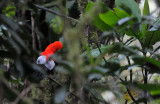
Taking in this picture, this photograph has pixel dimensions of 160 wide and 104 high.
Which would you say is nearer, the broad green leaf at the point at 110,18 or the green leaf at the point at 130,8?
the green leaf at the point at 130,8

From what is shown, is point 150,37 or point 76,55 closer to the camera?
point 76,55

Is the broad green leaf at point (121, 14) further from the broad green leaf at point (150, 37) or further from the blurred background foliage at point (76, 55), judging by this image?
the broad green leaf at point (150, 37)

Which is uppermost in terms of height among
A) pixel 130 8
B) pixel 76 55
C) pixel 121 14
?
pixel 121 14

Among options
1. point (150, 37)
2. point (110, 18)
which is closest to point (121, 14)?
point (110, 18)

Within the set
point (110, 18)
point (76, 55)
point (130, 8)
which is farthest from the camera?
point (110, 18)

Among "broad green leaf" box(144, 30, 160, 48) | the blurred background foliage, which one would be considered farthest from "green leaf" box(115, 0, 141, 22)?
"broad green leaf" box(144, 30, 160, 48)

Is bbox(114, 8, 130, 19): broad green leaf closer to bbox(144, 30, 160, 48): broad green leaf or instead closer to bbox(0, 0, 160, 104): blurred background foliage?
bbox(0, 0, 160, 104): blurred background foliage

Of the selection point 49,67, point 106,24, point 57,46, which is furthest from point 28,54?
point 57,46

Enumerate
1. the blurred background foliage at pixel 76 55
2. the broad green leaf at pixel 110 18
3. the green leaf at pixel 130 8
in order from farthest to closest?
1. the broad green leaf at pixel 110 18
2. the green leaf at pixel 130 8
3. the blurred background foliage at pixel 76 55

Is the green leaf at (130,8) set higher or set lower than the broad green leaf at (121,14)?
lower

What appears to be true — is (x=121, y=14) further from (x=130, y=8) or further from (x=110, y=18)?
(x=130, y=8)

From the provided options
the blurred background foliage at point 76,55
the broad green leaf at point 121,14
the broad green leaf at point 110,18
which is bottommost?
the blurred background foliage at point 76,55

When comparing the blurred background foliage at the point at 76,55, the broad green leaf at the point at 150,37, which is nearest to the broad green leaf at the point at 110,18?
the blurred background foliage at the point at 76,55

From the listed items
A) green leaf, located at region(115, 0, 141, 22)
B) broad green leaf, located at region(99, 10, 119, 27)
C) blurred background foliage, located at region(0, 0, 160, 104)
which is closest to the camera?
blurred background foliage, located at region(0, 0, 160, 104)
